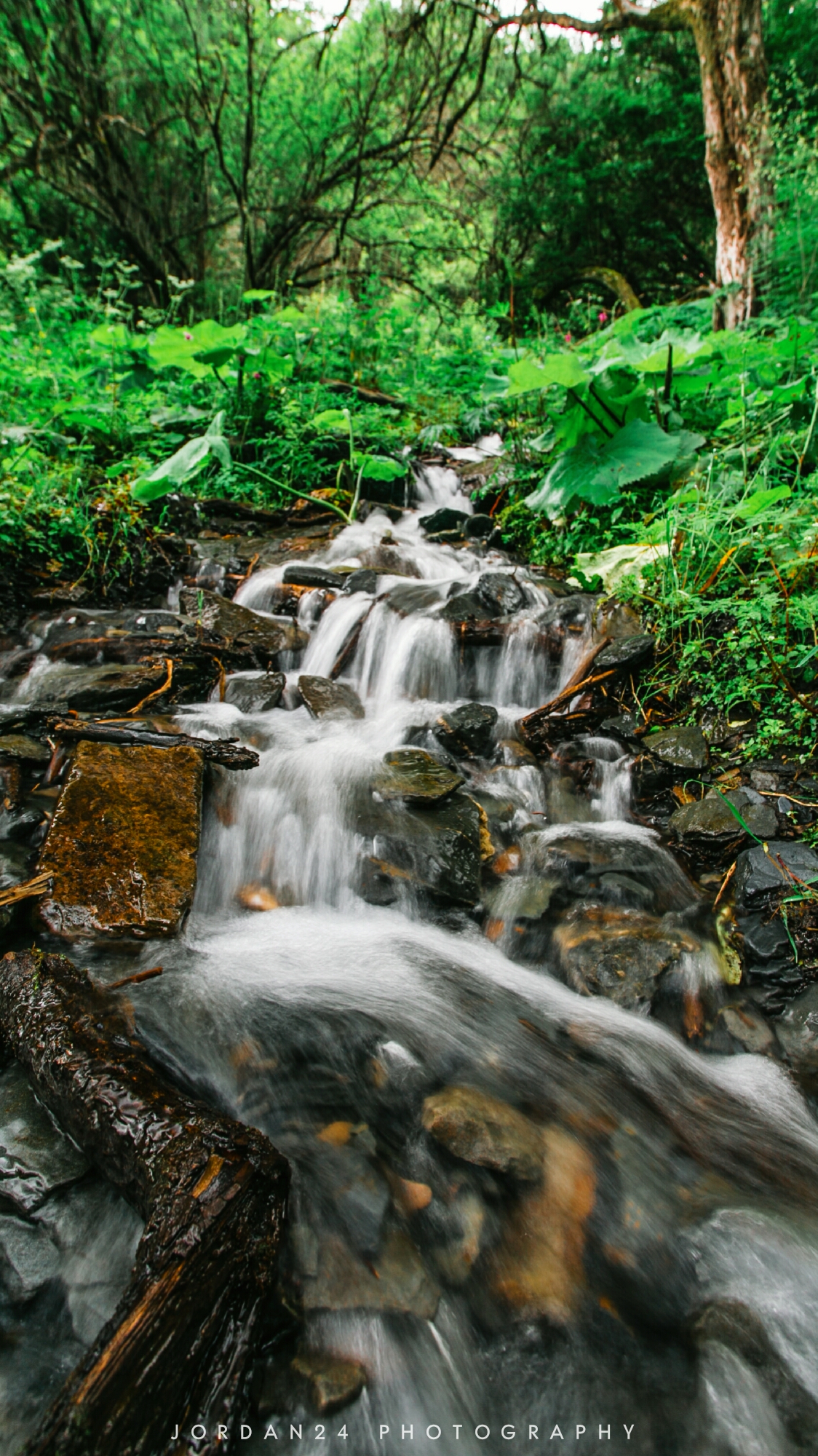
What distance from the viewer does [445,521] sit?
621cm

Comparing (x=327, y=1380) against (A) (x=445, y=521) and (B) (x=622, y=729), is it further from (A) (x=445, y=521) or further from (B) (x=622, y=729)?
(A) (x=445, y=521)

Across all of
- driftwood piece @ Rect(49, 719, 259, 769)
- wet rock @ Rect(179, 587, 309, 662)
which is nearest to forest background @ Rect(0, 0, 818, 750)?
wet rock @ Rect(179, 587, 309, 662)

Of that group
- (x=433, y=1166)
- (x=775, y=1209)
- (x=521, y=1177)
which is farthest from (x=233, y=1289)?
(x=775, y=1209)

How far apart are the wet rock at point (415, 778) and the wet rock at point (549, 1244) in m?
1.47

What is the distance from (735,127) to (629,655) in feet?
23.4

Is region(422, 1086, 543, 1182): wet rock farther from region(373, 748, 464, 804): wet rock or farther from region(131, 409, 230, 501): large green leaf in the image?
region(131, 409, 230, 501): large green leaf

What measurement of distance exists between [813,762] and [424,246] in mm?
12545

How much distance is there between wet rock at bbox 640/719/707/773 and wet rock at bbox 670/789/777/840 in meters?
0.18

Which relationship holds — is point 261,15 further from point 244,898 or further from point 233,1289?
point 233,1289

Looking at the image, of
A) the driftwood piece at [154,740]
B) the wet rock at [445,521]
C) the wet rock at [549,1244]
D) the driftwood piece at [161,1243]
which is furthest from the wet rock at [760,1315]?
the wet rock at [445,521]

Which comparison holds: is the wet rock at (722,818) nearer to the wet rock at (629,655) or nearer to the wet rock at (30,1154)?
the wet rock at (629,655)

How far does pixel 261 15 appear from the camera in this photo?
980 cm

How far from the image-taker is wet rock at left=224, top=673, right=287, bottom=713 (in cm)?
366

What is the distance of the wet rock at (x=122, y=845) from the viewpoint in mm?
2166
